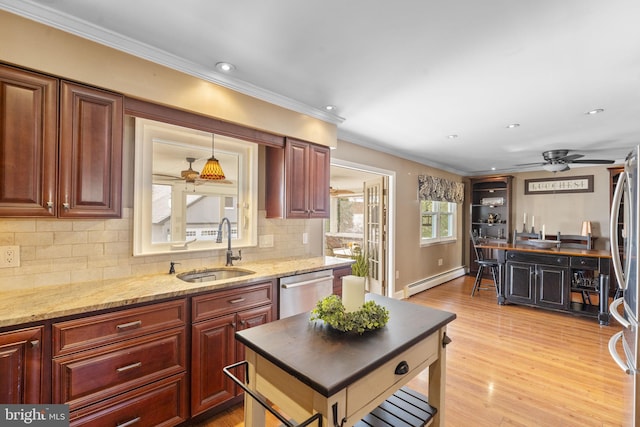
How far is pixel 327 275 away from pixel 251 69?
1.80 metres

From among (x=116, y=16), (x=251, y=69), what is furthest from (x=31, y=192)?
(x=251, y=69)

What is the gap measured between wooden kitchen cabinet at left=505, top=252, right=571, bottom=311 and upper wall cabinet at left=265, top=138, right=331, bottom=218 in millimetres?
3285

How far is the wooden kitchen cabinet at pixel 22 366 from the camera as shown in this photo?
133cm

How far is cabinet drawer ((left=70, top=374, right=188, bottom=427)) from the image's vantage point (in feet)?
5.12

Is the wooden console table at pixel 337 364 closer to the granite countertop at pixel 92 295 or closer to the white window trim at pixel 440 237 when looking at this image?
the granite countertop at pixel 92 295

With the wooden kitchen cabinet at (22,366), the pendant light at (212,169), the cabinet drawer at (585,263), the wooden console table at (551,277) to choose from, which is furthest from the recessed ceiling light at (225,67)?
the cabinet drawer at (585,263)

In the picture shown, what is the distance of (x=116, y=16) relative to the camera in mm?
1628


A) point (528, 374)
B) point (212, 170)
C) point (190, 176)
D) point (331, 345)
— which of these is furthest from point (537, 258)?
point (190, 176)

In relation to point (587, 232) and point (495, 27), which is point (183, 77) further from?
point (587, 232)

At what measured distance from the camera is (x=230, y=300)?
207 centimetres

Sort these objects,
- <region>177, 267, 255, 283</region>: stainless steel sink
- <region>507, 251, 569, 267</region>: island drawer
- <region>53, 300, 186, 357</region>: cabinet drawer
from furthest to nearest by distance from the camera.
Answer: <region>507, 251, 569, 267</region>: island drawer
<region>177, 267, 255, 283</region>: stainless steel sink
<region>53, 300, 186, 357</region>: cabinet drawer

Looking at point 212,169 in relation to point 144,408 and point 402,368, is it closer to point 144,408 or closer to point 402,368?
point 144,408

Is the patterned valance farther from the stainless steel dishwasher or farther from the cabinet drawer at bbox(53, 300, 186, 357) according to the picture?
the cabinet drawer at bbox(53, 300, 186, 357)

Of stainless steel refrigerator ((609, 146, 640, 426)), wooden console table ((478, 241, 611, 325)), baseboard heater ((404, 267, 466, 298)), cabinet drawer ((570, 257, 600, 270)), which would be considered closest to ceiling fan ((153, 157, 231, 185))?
stainless steel refrigerator ((609, 146, 640, 426))
